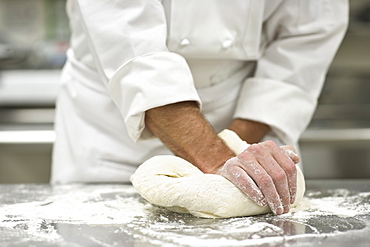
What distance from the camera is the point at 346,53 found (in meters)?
2.63

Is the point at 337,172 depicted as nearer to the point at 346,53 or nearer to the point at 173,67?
the point at 346,53

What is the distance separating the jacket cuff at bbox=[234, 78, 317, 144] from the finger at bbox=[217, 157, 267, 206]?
398 millimetres

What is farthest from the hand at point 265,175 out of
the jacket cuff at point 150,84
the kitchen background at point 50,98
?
the kitchen background at point 50,98

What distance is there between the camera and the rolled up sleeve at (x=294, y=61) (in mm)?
1397

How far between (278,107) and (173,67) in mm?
400

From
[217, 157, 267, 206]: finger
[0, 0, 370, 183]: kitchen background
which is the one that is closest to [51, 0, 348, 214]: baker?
[217, 157, 267, 206]: finger

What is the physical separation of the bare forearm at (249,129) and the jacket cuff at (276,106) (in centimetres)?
2

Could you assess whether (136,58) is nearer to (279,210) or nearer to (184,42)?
(184,42)

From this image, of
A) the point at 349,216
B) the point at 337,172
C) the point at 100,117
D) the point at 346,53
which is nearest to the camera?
the point at 349,216

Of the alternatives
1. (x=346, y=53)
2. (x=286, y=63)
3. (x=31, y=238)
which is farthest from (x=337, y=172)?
(x=31, y=238)

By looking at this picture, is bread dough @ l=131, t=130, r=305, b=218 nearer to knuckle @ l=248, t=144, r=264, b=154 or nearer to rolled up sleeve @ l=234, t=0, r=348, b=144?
knuckle @ l=248, t=144, r=264, b=154

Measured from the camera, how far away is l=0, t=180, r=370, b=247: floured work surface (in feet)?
2.64

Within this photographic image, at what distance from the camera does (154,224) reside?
0.91 m

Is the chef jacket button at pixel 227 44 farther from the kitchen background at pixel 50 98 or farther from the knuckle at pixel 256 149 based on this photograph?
the kitchen background at pixel 50 98
